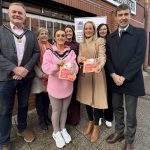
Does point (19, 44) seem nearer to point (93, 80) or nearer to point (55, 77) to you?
point (55, 77)

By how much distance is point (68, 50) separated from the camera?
305 cm

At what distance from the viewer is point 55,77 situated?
2.95 meters

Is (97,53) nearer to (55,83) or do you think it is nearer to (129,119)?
(55,83)

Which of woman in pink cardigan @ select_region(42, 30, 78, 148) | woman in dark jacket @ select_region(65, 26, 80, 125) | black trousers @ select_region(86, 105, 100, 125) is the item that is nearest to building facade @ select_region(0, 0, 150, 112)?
woman in dark jacket @ select_region(65, 26, 80, 125)

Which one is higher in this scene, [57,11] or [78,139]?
[57,11]

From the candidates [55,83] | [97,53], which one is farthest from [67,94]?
[97,53]

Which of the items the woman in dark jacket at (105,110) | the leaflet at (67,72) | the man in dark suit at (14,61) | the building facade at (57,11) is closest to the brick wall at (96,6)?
the building facade at (57,11)

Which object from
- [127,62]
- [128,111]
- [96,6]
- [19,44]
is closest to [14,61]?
[19,44]

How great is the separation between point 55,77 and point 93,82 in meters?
0.65

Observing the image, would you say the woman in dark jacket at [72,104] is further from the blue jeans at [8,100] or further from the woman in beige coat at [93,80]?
the blue jeans at [8,100]

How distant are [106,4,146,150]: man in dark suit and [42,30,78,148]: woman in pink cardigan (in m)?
0.56

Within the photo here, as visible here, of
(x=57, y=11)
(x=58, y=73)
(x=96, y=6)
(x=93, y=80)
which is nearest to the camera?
(x=58, y=73)

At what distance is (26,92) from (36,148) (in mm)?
864

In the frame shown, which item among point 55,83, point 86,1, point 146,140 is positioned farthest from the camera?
point 86,1
